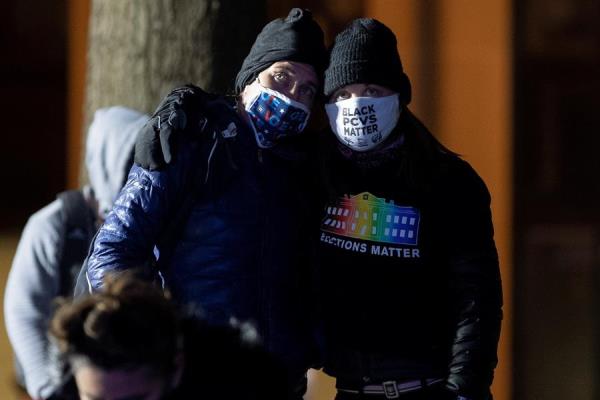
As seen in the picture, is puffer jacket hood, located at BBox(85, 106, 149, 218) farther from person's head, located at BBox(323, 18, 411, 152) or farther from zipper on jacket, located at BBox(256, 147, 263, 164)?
person's head, located at BBox(323, 18, 411, 152)

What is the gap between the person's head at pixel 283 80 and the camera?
377 centimetres

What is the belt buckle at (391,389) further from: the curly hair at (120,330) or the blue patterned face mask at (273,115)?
the curly hair at (120,330)

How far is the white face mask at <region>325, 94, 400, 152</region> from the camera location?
3.75 m

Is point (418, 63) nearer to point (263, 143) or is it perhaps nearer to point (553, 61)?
point (553, 61)

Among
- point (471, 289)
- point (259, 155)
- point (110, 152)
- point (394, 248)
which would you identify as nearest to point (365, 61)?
point (259, 155)

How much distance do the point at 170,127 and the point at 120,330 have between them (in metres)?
1.09

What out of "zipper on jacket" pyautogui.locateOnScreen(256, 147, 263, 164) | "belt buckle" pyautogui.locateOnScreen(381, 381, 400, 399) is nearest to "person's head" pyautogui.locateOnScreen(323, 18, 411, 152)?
"zipper on jacket" pyautogui.locateOnScreen(256, 147, 263, 164)

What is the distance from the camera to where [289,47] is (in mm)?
3771

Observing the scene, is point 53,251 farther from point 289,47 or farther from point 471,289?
point 471,289

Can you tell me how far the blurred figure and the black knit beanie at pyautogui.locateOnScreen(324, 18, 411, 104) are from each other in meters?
1.15

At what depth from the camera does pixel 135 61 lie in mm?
5117

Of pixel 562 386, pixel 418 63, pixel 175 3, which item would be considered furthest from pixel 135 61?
pixel 562 386

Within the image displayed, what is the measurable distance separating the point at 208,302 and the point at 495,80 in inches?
92.2

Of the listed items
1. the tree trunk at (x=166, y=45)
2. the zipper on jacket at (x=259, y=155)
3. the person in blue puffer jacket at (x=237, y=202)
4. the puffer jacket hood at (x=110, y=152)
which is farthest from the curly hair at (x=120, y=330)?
the tree trunk at (x=166, y=45)
